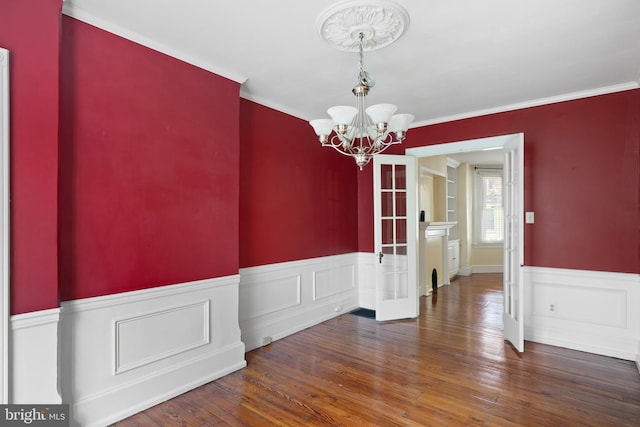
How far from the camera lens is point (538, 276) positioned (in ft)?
12.1

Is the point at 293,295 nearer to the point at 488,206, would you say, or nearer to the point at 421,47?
the point at 421,47

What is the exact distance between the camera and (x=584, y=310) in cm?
343

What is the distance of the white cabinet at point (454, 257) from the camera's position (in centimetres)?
709

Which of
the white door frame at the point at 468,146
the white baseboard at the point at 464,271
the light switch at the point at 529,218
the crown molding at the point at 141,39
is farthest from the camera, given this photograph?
the white baseboard at the point at 464,271

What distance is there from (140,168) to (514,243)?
358 cm

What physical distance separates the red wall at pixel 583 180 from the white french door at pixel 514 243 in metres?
0.25

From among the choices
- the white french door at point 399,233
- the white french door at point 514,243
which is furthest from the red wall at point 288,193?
the white french door at point 514,243

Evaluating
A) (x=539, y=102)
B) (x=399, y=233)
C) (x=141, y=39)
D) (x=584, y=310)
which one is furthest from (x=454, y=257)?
(x=141, y=39)

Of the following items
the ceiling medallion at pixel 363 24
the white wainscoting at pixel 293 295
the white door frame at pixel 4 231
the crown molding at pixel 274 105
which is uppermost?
the crown molding at pixel 274 105

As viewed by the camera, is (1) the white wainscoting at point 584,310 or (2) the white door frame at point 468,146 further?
(2) the white door frame at point 468,146

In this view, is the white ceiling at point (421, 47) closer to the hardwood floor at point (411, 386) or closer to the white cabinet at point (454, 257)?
the hardwood floor at point (411, 386)

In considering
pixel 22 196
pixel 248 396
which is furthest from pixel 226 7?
pixel 248 396

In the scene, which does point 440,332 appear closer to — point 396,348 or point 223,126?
point 396,348

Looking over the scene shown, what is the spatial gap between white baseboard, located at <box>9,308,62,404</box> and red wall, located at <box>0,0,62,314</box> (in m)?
0.07
